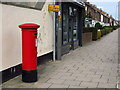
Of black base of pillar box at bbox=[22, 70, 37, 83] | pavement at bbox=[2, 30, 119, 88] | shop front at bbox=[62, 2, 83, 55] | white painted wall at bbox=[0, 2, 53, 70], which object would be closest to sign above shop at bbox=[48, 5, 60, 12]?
white painted wall at bbox=[0, 2, 53, 70]

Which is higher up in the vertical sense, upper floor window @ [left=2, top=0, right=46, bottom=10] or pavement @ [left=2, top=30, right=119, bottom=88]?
upper floor window @ [left=2, top=0, right=46, bottom=10]

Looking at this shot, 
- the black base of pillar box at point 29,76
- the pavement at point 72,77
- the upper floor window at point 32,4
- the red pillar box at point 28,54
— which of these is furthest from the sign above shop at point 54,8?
the black base of pillar box at point 29,76

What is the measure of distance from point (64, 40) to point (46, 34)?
8.31 feet

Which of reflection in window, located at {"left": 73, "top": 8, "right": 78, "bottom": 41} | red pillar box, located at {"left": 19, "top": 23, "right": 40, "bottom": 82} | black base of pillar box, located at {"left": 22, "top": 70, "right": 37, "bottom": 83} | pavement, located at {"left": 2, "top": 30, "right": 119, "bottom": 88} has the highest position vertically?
reflection in window, located at {"left": 73, "top": 8, "right": 78, "bottom": 41}

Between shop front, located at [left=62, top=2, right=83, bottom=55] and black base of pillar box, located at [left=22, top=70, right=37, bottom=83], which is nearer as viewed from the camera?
black base of pillar box, located at [left=22, top=70, right=37, bottom=83]

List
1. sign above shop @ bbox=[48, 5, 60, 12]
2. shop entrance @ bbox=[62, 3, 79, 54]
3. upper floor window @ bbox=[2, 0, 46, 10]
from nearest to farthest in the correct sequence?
upper floor window @ bbox=[2, 0, 46, 10] < sign above shop @ bbox=[48, 5, 60, 12] < shop entrance @ bbox=[62, 3, 79, 54]

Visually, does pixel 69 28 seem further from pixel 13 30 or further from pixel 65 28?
pixel 13 30

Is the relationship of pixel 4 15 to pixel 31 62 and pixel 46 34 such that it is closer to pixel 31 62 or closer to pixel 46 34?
pixel 31 62

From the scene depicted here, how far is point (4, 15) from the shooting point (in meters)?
5.05

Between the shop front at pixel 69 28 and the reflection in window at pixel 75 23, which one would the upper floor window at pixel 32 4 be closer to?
the shop front at pixel 69 28

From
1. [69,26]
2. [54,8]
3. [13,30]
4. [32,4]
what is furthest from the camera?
[69,26]

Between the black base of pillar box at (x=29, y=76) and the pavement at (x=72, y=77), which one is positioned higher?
the black base of pillar box at (x=29, y=76)

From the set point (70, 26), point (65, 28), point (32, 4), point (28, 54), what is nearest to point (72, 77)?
point (28, 54)

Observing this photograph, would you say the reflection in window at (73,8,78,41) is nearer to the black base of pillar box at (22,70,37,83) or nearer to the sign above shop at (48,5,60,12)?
the sign above shop at (48,5,60,12)
